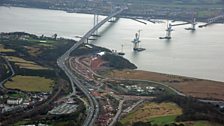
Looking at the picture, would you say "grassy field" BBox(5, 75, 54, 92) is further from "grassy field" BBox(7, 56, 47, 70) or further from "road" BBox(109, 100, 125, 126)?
"road" BBox(109, 100, 125, 126)

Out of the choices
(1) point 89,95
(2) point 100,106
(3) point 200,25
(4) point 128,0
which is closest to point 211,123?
(2) point 100,106

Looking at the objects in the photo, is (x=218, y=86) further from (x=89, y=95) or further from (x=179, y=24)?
(x=179, y=24)

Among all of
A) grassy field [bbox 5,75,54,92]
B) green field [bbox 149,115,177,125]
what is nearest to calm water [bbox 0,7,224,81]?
grassy field [bbox 5,75,54,92]

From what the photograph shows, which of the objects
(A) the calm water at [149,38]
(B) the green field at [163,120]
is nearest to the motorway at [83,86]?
(B) the green field at [163,120]

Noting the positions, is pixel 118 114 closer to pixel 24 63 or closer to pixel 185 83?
pixel 185 83

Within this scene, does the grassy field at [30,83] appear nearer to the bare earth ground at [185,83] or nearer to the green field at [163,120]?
the bare earth ground at [185,83]

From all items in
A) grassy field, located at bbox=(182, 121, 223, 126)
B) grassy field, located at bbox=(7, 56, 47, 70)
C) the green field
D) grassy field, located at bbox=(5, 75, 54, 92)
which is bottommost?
the green field

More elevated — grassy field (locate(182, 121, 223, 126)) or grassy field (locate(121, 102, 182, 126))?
grassy field (locate(182, 121, 223, 126))
